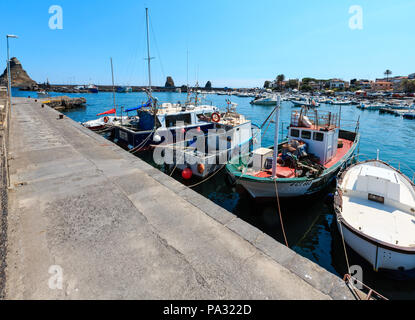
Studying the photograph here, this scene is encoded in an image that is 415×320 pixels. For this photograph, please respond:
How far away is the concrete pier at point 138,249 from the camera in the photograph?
322 centimetres

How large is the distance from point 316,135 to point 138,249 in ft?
36.6

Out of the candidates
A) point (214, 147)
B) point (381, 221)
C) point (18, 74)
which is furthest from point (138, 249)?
point (18, 74)

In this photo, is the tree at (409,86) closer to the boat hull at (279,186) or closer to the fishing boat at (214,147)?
the fishing boat at (214,147)

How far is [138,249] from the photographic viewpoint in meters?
4.00

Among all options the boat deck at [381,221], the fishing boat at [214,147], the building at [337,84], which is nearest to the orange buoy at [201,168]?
the fishing boat at [214,147]

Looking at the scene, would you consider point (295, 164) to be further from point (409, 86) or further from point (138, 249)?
point (409, 86)

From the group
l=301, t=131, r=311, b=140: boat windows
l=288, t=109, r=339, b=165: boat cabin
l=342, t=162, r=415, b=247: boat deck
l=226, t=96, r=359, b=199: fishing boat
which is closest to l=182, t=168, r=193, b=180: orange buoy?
l=226, t=96, r=359, b=199: fishing boat

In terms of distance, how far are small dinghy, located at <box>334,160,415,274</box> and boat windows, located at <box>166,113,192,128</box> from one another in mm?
12302

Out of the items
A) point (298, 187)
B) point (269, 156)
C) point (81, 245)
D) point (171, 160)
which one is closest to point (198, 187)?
point (171, 160)

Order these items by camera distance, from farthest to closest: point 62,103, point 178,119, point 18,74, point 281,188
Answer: point 18,74
point 62,103
point 178,119
point 281,188

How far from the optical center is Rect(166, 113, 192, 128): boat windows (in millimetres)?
17906

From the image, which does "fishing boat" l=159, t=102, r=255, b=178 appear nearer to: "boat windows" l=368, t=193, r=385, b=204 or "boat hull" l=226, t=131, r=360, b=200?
"boat hull" l=226, t=131, r=360, b=200
